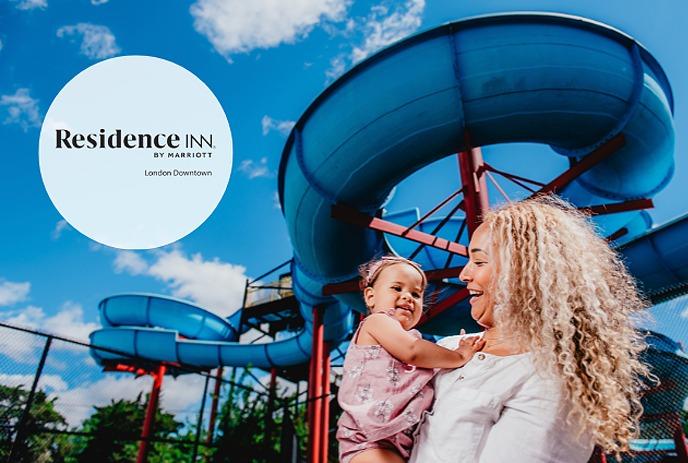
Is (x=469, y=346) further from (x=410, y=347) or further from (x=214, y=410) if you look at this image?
(x=214, y=410)

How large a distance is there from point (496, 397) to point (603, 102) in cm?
442

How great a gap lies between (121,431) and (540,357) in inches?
593

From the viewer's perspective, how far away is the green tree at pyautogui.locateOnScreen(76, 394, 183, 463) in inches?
411

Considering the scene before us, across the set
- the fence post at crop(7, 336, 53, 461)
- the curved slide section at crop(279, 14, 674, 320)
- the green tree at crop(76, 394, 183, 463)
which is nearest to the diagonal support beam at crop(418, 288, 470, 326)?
the curved slide section at crop(279, 14, 674, 320)

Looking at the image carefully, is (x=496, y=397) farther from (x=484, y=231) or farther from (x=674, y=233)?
(x=674, y=233)

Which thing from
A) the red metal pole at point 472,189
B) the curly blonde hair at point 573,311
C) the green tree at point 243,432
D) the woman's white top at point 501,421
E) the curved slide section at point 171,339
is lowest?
the woman's white top at point 501,421

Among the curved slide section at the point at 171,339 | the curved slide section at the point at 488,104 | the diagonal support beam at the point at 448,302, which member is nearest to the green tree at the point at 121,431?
the curved slide section at the point at 171,339

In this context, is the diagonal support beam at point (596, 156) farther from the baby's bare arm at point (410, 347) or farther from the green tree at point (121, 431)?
the green tree at point (121, 431)

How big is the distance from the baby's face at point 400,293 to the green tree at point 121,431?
9.35 m

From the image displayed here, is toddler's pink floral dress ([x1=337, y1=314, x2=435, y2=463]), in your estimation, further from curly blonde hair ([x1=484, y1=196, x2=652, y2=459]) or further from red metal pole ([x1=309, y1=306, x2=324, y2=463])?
red metal pole ([x1=309, y1=306, x2=324, y2=463])

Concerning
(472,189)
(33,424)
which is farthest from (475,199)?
(33,424)

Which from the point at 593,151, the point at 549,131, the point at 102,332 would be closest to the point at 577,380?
the point at 549,131

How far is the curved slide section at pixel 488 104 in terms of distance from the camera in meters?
4.17

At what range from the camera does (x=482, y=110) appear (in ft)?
14.1
